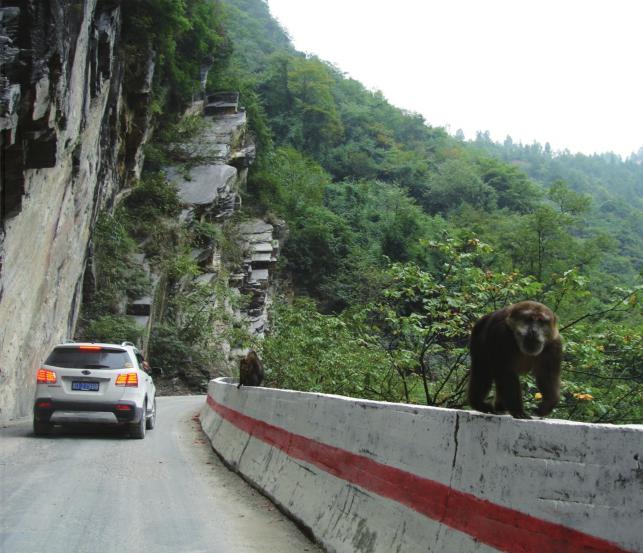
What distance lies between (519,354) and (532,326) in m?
0.37

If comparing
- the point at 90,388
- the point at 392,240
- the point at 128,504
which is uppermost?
the point at 392,240

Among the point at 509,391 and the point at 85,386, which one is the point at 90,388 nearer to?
the point at 85,386

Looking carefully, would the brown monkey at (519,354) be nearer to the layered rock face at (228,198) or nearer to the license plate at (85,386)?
the license plate at (85,386)

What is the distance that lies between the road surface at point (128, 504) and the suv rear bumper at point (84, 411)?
76cm

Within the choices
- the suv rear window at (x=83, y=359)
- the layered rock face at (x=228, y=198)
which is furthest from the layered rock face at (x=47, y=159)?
the layered rock face at (x=228, y=198)

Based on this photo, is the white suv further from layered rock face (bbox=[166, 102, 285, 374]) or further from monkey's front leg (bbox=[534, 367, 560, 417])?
layered rock face (bbox=[166, 102, 285, 374])

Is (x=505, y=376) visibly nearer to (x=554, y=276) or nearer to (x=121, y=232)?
(x=554, y=276)

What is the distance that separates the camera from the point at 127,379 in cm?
1312

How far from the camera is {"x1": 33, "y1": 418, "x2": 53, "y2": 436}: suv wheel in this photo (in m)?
Result: 12.6

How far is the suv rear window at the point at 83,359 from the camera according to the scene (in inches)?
508

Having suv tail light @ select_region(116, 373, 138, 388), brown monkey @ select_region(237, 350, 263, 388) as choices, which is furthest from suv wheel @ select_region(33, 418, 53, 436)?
brown monkey @ select_region(237, 350, 263, 388)

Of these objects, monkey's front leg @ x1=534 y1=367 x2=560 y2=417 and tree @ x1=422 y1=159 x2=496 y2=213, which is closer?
monkey's front leg @ x1=534 y1=367 x2=560 y2=417

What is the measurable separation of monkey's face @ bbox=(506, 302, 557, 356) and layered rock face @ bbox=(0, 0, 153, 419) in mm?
11571

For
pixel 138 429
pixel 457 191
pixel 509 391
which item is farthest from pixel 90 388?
pixel 457 191
